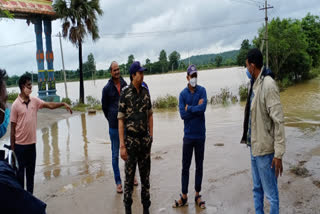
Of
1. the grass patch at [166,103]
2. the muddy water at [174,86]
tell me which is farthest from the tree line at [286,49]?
the grass patch at [166,103]

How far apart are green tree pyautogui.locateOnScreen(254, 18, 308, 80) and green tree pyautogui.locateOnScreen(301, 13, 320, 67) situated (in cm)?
742

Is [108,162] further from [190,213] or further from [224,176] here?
[190,213]

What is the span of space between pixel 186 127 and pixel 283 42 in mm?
34815

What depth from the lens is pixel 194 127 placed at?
4.15 meters

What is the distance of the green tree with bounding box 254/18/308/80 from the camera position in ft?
115

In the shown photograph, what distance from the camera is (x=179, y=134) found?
11.1m

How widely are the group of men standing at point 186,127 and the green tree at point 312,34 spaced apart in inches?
1775

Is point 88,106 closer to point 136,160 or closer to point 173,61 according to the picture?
point 136,160

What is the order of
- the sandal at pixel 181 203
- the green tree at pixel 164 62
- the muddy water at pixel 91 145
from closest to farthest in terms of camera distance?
the sandal at pixel 181 203 → the muddy water at pixel 91 145 → the green tree at pixel 164 62

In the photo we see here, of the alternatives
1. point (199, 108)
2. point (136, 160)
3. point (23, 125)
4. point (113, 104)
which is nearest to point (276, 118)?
point (199, 108)

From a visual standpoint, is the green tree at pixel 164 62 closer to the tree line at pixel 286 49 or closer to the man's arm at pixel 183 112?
the tree line at pixel 286 49

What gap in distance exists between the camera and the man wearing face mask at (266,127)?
2.89 meters

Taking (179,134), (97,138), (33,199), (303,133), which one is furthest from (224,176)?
(97,138)

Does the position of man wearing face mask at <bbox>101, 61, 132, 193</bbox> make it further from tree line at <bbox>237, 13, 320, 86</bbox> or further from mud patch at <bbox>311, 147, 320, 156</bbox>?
tree line at <bbox>237, 13, 320, 86</bbox>
